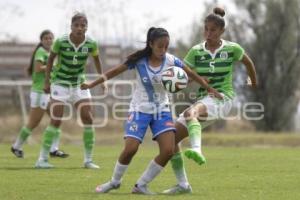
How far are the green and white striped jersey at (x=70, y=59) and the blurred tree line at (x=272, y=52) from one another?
25174mm

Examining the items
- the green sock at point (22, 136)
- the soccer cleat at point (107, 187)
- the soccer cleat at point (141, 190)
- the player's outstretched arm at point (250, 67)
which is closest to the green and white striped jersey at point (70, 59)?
the green sock at point (22, 136)

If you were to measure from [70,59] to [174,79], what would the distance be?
441 cm

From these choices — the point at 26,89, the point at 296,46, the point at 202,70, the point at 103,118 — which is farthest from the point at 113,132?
the point at 202,70

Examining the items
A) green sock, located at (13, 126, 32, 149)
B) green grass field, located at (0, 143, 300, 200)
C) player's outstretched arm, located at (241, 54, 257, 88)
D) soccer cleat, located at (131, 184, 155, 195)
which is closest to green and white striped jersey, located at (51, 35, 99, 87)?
green grass field, located at (0, 143, 300, 200)

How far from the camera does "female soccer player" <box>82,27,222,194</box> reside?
1048 cm

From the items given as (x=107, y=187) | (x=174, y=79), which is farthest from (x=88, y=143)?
(x=174, y=79)

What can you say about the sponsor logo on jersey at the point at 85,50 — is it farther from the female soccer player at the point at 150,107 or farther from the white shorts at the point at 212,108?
the female soccer player at the point at 150,107

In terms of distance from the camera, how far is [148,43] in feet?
34.8

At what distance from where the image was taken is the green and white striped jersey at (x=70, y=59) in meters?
14.4

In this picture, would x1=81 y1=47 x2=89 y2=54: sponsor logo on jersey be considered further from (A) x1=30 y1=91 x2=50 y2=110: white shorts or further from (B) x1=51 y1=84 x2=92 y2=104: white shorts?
(A) x1=30 y1=91 x2=50 y2=110: white shorts

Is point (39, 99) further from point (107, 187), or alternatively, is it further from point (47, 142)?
point (107, 187)

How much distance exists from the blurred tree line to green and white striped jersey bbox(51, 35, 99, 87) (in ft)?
82.6

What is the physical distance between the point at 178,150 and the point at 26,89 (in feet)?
76.6

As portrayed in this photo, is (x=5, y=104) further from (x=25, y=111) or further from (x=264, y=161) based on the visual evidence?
(x=264, y=161)
